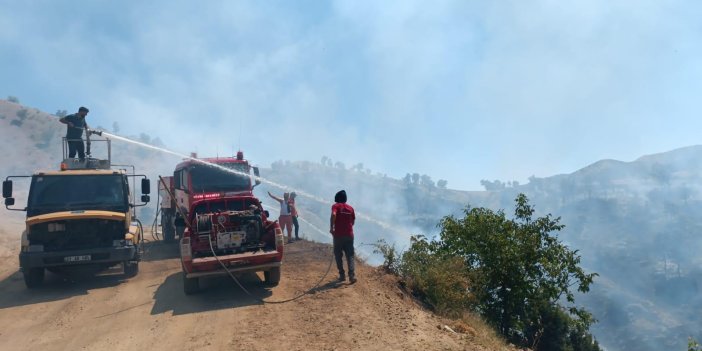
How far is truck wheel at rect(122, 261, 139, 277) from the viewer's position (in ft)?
41.3

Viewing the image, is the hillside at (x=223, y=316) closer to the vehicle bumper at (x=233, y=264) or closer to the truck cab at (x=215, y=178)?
the vehicle bumper at (x=233, y=264)

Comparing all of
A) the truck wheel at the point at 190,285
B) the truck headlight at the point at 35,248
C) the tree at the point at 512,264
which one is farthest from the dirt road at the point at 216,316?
the tree at the point at 512,264

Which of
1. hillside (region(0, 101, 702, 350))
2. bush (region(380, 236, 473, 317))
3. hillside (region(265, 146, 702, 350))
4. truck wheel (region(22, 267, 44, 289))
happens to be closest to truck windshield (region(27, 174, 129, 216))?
truck wheel (region(22, 267, 44, 289))

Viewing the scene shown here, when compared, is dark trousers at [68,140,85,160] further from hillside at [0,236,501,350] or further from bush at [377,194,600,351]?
bush at [377,194,600,351]

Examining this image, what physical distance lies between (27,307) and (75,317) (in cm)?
176

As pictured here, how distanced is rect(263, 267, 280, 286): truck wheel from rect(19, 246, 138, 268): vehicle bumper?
3690 mm

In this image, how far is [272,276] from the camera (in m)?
10.5

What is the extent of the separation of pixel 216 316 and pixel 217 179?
7.39 metres

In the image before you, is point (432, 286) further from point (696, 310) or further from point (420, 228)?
point (420, 228)

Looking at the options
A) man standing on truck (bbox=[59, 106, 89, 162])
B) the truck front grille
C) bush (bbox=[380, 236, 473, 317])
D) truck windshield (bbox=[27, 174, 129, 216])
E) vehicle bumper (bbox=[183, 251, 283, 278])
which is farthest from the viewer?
man standing on truck (bbox=[59, 106, 89, 162])

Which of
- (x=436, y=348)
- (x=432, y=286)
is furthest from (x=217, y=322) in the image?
(x=432, y=286)

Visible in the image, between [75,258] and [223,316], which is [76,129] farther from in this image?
[223,316]

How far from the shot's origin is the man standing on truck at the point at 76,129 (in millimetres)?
14375

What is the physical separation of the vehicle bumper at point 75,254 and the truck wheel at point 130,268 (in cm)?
118
